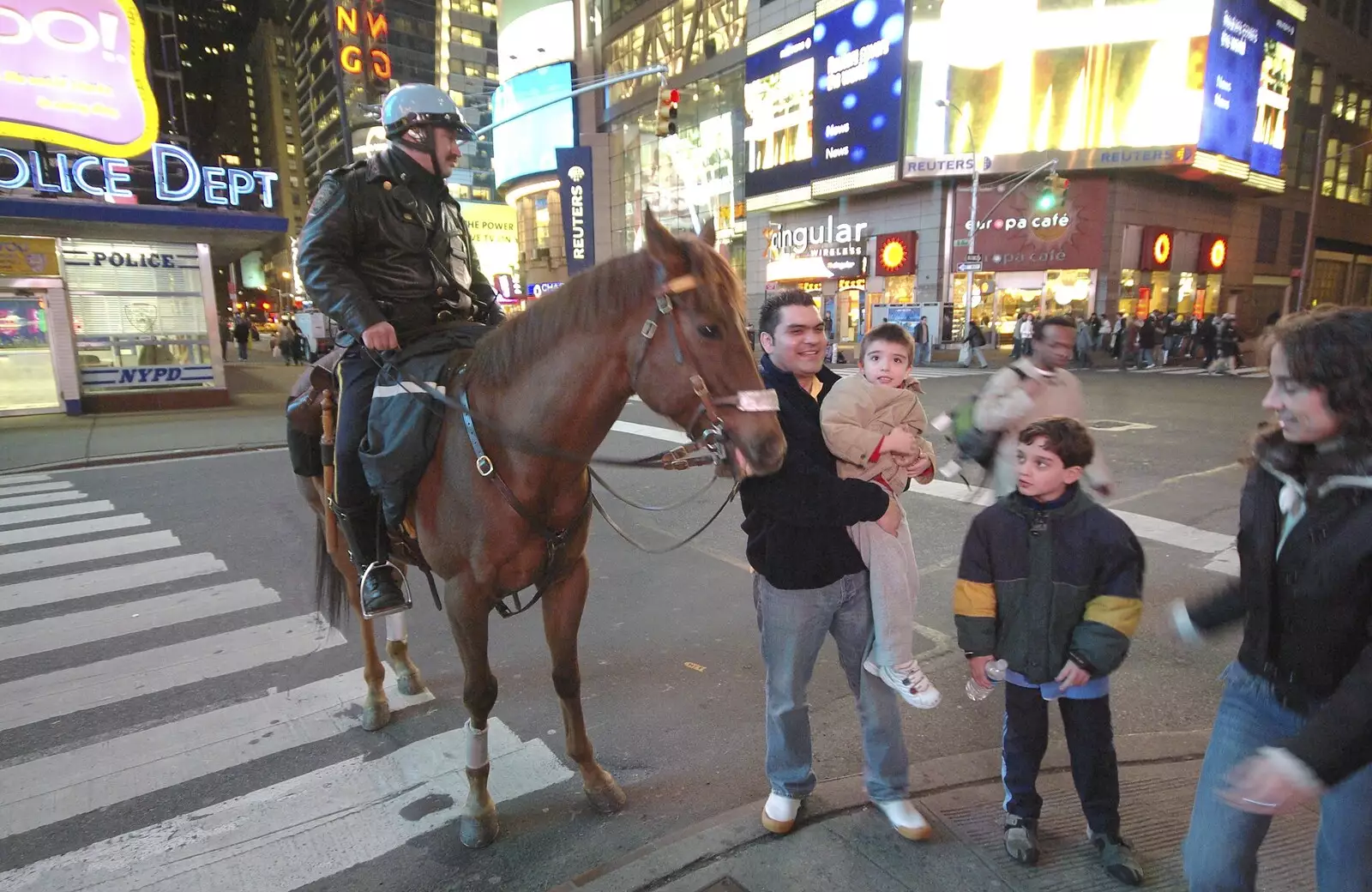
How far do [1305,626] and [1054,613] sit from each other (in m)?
0.78

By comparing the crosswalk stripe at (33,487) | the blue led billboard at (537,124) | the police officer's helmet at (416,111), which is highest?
the blue led billboard at (537,124)

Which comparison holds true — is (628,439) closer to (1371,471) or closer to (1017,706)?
(1017,706)

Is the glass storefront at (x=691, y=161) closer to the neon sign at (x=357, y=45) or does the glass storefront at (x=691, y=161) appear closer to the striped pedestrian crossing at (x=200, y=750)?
the neon sign at (x=357, y=45)

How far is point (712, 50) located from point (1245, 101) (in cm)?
2572

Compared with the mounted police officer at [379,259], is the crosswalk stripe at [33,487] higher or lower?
lower

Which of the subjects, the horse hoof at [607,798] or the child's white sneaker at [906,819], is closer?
the child's white sneaker at [906,819]

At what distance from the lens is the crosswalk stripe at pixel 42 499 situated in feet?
27.7

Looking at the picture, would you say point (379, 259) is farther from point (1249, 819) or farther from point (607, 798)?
point (1249, 819)

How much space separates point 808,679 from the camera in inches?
106

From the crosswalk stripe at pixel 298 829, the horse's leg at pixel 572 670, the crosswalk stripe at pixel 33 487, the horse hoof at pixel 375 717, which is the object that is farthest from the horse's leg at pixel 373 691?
the crosswalk stripe at pixel 33 487

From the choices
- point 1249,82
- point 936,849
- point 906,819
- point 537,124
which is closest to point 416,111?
point 906,819

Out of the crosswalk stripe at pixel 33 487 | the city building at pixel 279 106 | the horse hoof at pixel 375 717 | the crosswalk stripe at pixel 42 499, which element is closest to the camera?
the horse hoof at pixel 375 717

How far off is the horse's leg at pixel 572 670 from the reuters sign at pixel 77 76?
54.4ft

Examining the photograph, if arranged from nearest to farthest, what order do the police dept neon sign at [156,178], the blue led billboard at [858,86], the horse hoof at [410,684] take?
the horse hoof at [410,684], the police dept neon sign at [156,178], the blue led billboard at [858,86]
